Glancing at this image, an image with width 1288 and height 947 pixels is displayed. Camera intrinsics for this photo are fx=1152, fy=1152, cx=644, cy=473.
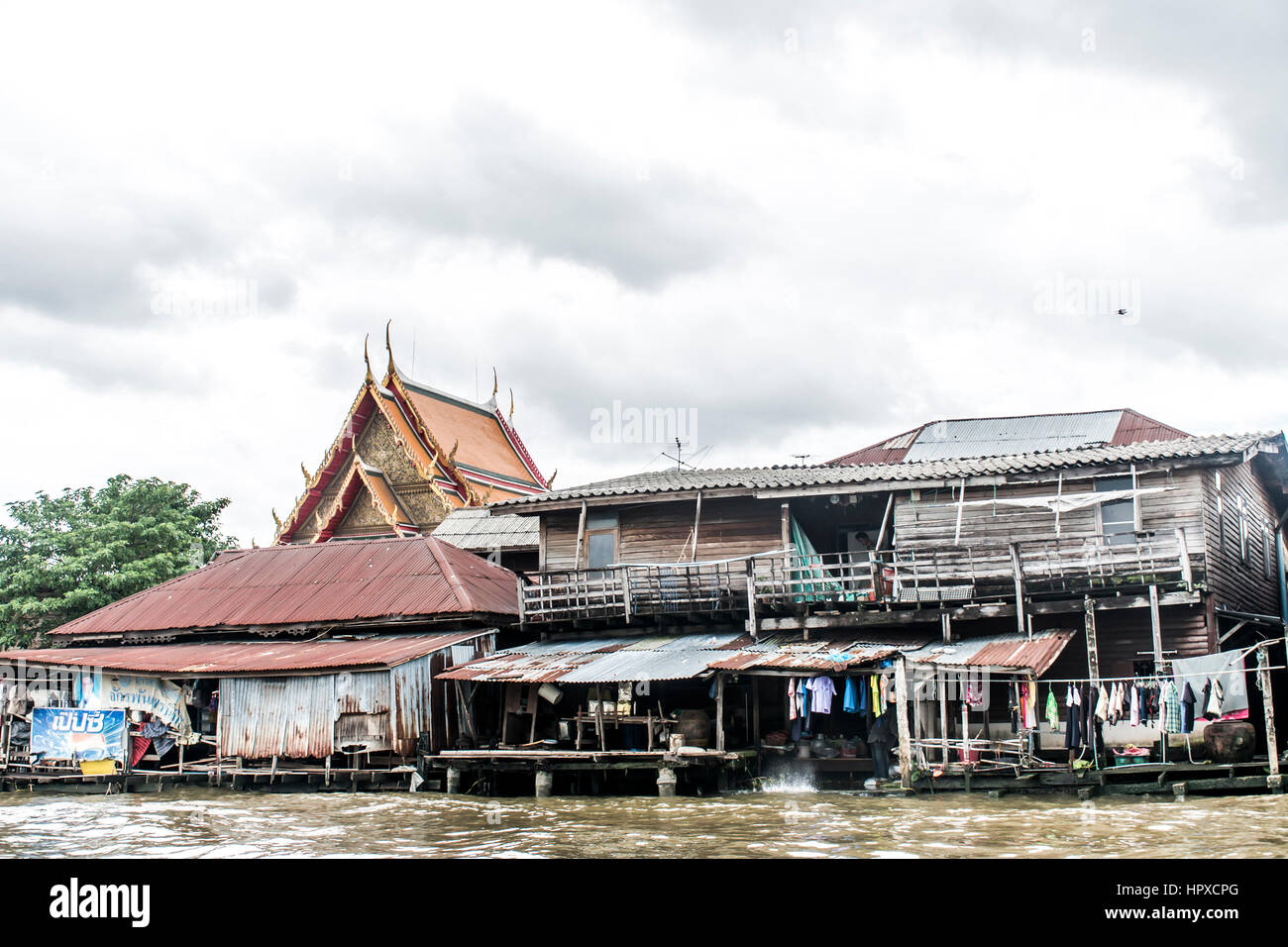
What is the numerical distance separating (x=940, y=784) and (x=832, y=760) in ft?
10.1

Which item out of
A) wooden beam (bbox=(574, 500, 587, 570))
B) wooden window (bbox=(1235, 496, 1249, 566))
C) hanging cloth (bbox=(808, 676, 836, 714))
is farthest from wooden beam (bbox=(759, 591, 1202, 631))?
wooden beam (bbox=(574, 500, 587, 570))

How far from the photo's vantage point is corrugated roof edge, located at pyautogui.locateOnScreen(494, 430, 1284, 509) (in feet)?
68.3

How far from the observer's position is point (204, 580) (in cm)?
2945

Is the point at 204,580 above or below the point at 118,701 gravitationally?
above

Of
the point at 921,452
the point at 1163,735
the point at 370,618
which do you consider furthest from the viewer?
the point at 921,452

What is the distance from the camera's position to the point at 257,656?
23797mm

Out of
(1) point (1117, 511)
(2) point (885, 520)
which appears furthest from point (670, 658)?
(1) point (1117, 511)

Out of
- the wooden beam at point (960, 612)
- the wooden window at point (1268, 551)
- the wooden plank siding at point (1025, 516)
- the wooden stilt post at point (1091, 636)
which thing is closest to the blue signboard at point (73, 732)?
the wooden beam at point (960, 612)

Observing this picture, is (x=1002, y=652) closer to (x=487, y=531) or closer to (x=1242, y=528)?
(x=1242, y=528)

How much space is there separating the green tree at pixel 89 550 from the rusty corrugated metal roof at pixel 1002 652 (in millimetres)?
23174
